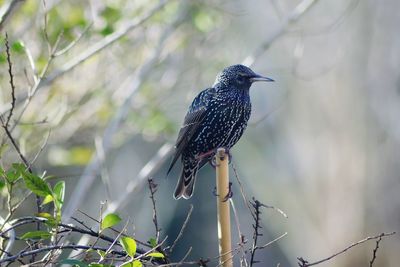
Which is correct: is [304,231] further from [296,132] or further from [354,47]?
[354,47]

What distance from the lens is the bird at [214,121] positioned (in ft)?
17.2

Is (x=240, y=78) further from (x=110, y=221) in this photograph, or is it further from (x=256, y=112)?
(x=256, y=112)

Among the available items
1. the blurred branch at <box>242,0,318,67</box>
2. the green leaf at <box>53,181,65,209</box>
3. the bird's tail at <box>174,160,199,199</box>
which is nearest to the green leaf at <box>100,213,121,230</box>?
the green leaf at <box>53,181,65,209</box>

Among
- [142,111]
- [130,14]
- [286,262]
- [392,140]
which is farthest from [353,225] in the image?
[130,14]

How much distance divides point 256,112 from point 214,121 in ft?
17.2

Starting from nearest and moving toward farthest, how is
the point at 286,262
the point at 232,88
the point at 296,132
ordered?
1. the point at 232,88
2. the point at 296,132
3. the point at 286,262

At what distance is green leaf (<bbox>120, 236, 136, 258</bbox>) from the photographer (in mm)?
2629

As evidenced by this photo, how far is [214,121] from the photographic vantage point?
530cm

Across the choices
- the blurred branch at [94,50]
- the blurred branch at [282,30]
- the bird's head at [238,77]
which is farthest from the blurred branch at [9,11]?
the blurred branch at [282,30]

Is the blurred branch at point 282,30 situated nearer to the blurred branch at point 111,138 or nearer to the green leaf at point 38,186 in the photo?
the blurred branch at point 111,138

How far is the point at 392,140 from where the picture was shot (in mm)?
10438

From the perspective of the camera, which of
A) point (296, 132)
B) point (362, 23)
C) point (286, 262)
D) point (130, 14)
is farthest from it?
point (286, 262)

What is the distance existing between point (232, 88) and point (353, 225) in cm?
606

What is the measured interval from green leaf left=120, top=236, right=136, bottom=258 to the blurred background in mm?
2870
